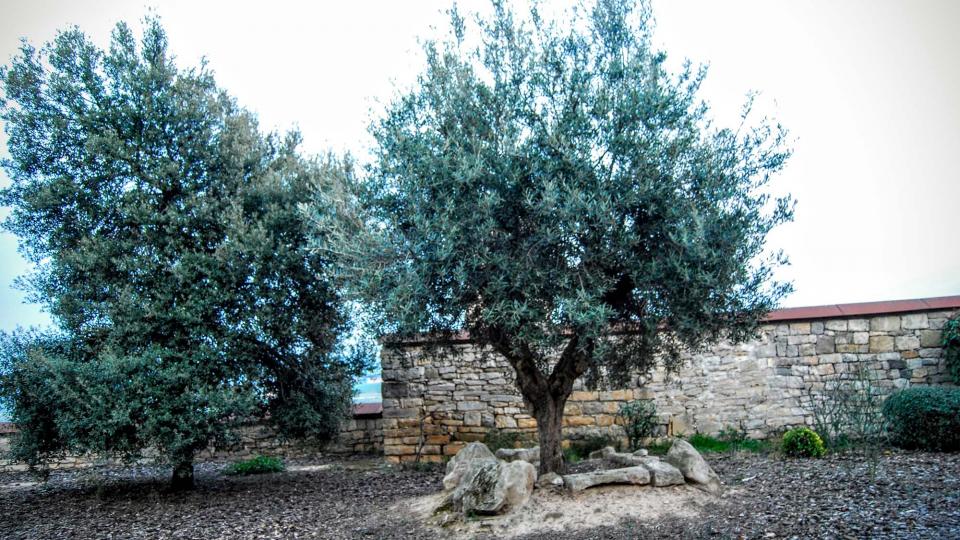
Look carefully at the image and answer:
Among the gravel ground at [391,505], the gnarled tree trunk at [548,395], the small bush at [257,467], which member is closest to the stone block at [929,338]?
the gravel ground at [391,505]

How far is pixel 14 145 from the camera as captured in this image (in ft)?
32.6

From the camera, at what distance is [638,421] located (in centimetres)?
1121

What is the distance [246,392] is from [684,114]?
704 centimetres

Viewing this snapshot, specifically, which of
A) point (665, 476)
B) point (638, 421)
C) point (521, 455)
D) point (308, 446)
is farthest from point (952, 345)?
point (308, 446)

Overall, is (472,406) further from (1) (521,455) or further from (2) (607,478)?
(2) (607,478)

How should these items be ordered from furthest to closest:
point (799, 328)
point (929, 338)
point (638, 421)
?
point (799, 328) → point (929, 338) → point (638, 421)

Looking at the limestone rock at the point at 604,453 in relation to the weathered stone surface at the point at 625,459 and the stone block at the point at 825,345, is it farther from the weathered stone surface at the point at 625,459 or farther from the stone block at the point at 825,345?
the stone block at the point at 825,345

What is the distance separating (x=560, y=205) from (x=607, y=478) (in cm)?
331

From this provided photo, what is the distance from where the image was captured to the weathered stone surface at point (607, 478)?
7586mm

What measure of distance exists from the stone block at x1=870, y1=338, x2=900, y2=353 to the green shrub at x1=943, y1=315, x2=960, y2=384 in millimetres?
809

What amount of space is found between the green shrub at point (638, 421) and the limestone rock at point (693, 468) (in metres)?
2.94

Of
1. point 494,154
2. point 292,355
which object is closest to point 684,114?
point 494,154

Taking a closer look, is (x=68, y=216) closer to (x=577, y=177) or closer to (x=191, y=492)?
(x=191, y=492)

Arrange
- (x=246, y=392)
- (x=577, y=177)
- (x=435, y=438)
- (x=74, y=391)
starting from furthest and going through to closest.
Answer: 1. (x=435, y=438)
2. (x=246, y=392)
3. (x=74, y=391)
4. (x=577, y=177)
